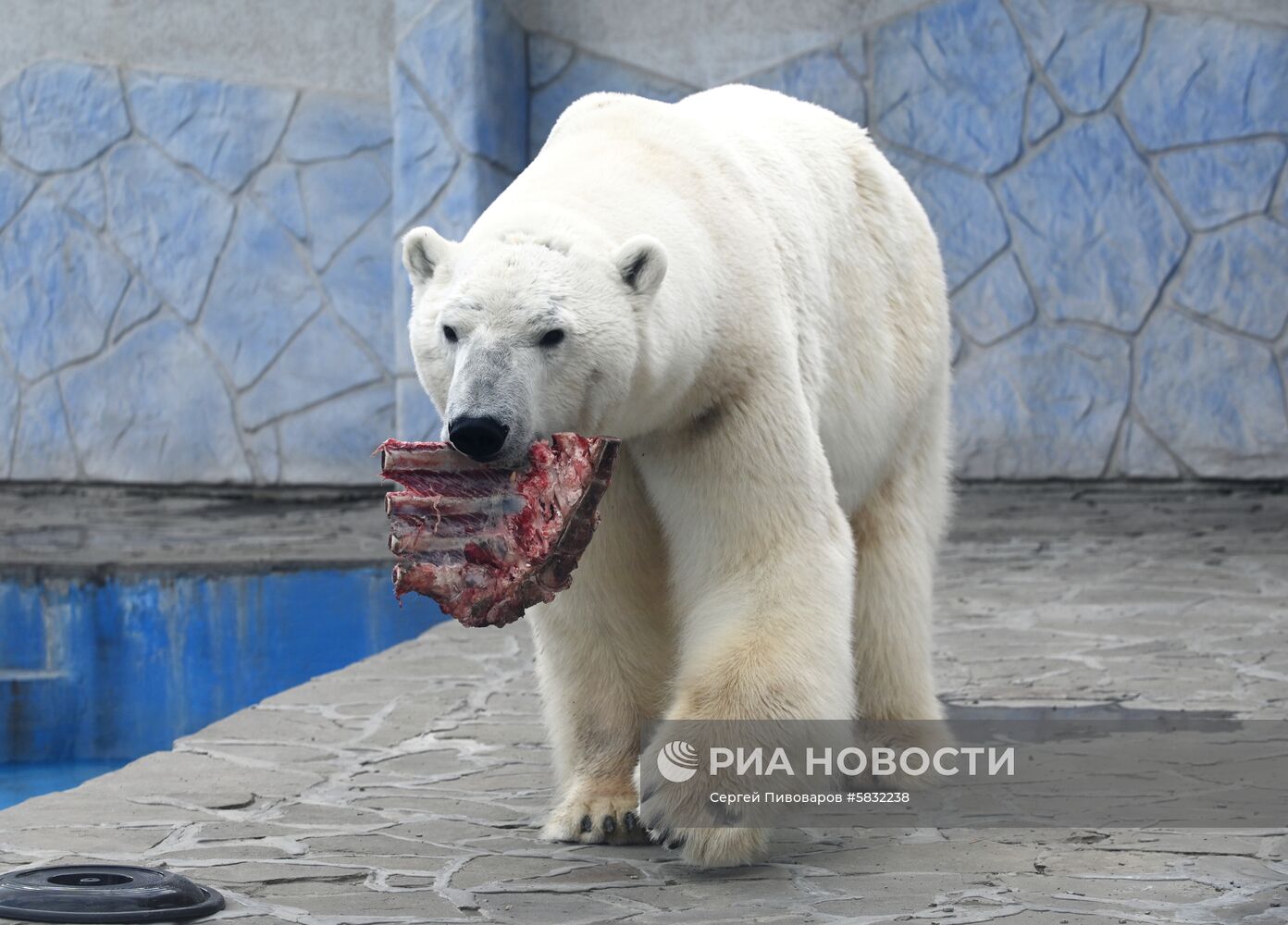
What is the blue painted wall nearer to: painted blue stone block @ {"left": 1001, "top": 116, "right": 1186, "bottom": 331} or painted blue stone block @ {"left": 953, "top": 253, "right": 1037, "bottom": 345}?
painted blue stone block @ {"left": 953, "top": 253, "right": 1037, "bottom": 345}

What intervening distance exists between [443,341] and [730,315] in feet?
1.63

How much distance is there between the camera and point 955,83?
848 centimetres

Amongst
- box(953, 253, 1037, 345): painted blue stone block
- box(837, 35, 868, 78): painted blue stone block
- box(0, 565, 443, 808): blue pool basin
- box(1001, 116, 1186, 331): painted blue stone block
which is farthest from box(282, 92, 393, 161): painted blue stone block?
box(0, 565, 443, 808): blue pool basin

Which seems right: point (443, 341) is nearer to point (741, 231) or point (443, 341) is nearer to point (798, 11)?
point (741, 231)

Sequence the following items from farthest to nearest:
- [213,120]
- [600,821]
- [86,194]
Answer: [86,194], [213,120], [600,821]

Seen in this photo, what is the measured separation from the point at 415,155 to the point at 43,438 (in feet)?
8.86

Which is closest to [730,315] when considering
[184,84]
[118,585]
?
[118,585]

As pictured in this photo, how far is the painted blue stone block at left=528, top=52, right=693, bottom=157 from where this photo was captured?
8.77 meters

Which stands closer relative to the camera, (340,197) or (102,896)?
(102,896)

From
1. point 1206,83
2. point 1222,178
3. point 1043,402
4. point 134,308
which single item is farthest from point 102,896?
point 134,308

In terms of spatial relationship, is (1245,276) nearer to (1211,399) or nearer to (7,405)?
(1211,399)

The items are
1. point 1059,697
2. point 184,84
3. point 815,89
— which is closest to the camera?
point 1059,697

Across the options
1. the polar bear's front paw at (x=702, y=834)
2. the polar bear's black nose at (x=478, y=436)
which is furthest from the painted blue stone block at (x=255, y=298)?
the polar bear's black nose at (x=478, y=436)

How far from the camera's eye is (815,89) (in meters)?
8.62
